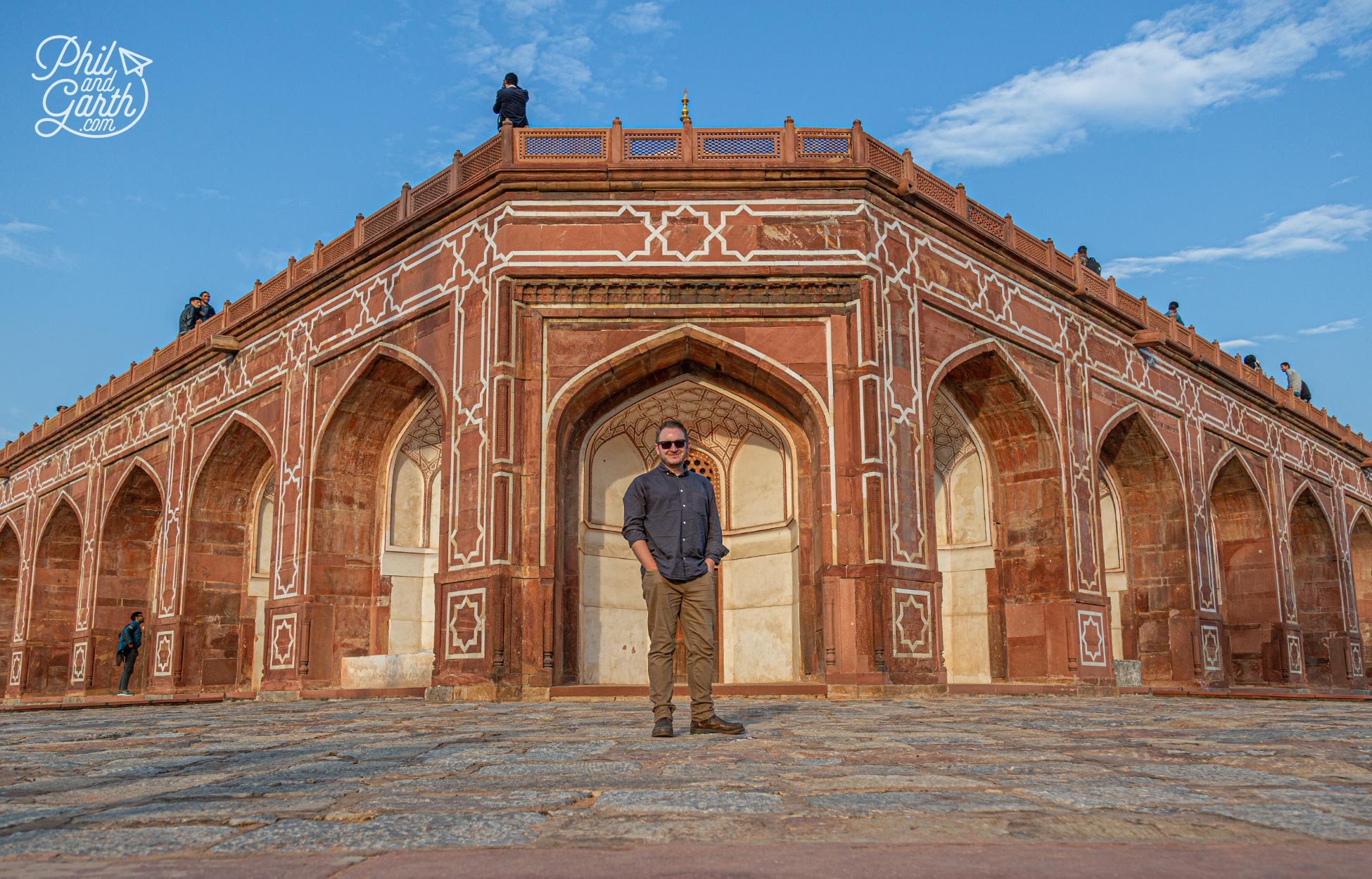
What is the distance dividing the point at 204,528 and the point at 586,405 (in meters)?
8.99

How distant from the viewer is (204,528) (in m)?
19.0

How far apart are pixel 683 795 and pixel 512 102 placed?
13606mm

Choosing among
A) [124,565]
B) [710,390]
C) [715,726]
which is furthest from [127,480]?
[715,726]

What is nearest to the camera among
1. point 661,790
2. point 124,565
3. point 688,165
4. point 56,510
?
point 661,790

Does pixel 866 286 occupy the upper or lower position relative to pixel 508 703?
upper

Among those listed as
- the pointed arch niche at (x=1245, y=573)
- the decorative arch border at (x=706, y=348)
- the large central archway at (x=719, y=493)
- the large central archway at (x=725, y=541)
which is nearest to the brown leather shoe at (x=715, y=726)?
the large central archway at (x=719, y=493)

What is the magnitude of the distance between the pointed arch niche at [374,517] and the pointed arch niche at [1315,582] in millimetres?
17911

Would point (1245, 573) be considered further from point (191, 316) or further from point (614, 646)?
point (191, 316)

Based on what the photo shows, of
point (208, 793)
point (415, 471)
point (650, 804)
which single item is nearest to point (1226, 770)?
point (650, 804)

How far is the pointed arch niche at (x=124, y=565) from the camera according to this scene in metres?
21.4

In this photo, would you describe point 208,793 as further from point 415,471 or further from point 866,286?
point 415,471

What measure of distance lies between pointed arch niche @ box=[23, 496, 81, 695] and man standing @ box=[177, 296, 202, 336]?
5.91 metres

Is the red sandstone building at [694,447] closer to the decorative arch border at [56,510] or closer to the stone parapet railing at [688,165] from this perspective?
the stone parapet railing at [688,165]

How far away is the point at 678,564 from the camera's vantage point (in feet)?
18.7
